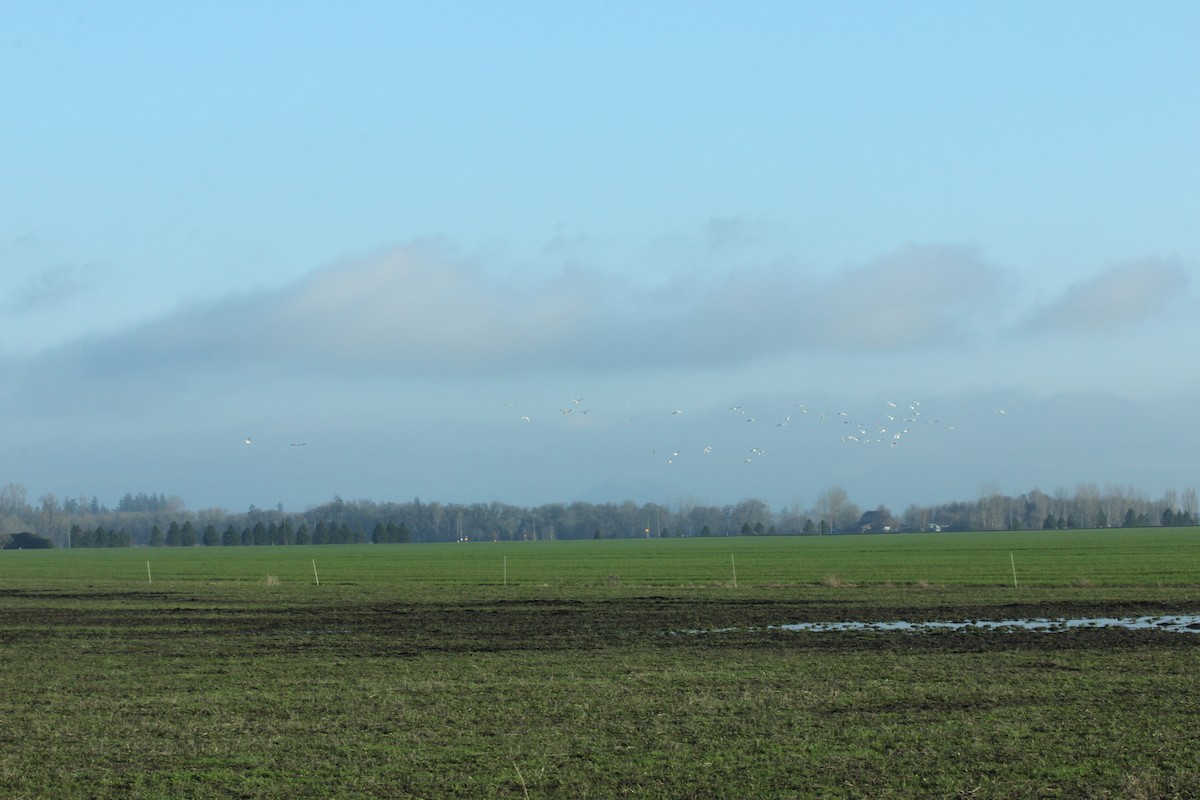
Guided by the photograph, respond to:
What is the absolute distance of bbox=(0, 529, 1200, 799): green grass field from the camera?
12.3 m

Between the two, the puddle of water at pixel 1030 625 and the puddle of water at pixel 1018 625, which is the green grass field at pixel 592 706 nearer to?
the puddle of water at pixel 1018 625

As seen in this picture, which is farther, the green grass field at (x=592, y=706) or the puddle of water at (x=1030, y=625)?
the puddle of water at (x=1030, y=625)

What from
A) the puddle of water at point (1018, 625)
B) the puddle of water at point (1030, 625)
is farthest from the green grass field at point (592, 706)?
the puddle of water at point (1030, 625)

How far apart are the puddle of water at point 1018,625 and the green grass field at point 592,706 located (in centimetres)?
102

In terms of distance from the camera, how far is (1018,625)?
95.7ft

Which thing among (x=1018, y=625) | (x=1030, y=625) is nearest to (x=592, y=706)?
(x=1018, y=625)

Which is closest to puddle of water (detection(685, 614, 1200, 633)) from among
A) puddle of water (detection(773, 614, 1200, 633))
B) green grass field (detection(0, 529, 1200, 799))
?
puddle of water (detection(773, 614, 1200, 633))

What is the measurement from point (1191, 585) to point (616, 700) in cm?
3431

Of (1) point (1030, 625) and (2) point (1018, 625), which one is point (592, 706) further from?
(1) point (1030, 625)

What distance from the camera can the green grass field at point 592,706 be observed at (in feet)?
40.2

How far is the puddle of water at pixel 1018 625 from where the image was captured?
28141mm

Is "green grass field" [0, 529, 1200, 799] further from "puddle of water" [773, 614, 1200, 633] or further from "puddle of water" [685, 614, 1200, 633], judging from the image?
"puddle of water" [773, 614, 1200, 633]

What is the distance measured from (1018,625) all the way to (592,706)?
15.7 m

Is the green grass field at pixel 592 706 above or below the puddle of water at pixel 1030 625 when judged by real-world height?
above
